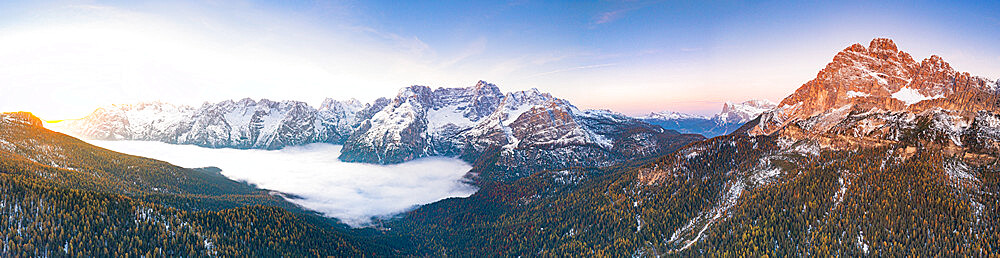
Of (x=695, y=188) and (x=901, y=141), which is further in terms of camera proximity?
(x=695, y=188)

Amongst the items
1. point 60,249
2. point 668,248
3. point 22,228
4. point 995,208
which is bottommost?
point 668,248

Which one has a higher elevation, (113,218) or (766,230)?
(113,218)

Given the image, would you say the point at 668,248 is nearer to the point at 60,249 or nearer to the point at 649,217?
the point at 649,217

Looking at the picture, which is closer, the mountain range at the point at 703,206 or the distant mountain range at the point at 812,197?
the mountain range at the point at 703,206

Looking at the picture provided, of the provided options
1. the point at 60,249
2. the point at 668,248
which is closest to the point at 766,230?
the point at 668,248

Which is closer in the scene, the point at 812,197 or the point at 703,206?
the point at 812,197

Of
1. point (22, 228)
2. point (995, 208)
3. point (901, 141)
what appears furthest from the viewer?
point (901, 141)

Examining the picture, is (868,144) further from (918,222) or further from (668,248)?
(668,248)

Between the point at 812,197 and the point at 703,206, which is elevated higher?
the point at 812,197

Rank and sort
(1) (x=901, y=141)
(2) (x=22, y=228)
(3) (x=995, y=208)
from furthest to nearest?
(1) (x=901, y=141) < (3) (x=995, y=208) < (2) (x=22, y=228)

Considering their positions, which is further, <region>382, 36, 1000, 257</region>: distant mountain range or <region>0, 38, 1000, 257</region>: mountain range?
<region>382, 36, 1000, 257</region>: distant mountain range
